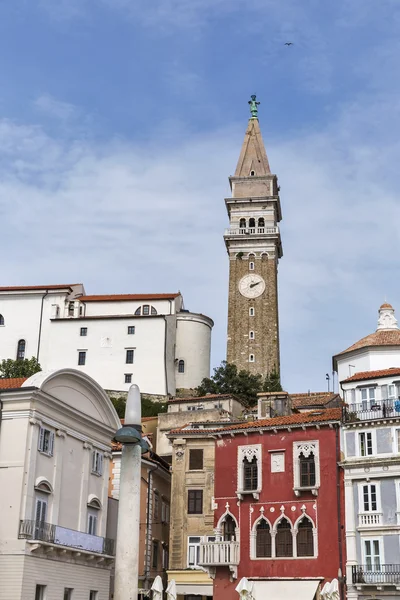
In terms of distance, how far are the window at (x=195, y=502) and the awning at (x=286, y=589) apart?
24.6 feet

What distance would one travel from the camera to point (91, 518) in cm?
3962

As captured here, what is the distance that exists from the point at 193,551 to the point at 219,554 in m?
5.54

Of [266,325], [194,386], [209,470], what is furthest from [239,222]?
[209,470]

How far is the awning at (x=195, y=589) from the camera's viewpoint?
4384cm

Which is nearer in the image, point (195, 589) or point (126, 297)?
point (195, 589)

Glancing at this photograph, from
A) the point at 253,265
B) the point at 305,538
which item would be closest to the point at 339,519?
the point at 305,538

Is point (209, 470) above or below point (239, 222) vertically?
below

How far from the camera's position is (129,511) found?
819 inches

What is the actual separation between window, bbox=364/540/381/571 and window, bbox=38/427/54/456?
1425 cm

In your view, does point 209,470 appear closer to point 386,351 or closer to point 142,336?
point 386,351

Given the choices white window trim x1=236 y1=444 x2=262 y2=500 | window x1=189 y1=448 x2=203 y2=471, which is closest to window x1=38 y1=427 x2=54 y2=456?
white window trim x1=236 y1=444 x2=262 y2=500

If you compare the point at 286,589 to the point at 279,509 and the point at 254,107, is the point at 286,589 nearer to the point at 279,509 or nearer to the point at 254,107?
the point at 279,509

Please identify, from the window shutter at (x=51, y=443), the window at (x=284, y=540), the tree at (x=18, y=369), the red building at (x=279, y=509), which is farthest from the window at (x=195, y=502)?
the tree at (x=18, y=369)

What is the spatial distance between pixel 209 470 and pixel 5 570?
15.8m
